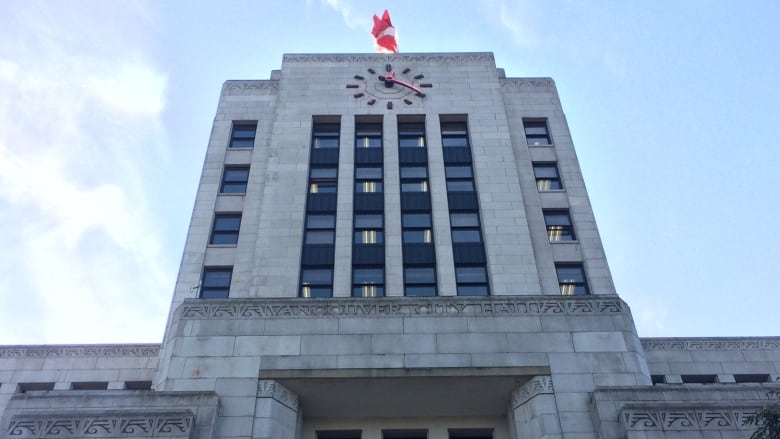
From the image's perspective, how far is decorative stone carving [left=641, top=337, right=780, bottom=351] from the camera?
1120 inches

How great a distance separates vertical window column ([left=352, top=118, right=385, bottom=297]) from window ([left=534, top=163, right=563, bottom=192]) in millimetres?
8669

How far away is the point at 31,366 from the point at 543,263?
80.0 feet

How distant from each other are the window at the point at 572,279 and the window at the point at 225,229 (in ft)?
52.5

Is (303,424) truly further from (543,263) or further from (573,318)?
(543,263)

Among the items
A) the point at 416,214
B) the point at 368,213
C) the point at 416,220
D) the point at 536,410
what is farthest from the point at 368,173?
the point at 536,410

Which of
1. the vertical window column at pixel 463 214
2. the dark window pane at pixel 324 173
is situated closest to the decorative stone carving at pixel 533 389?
the vertical window column at pixel 463 214

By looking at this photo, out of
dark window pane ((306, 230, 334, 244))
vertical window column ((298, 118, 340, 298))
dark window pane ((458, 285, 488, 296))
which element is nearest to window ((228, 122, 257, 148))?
vertical window column ((298, 118, 340, 298))

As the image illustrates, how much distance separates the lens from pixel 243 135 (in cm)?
3628

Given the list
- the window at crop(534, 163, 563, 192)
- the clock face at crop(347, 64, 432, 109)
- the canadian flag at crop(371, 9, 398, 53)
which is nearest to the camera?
the window at crop(534, 163, 563, 192)

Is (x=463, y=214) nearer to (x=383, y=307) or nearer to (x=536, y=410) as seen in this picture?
(x=383, y=307)

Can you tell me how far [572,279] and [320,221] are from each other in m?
12.6

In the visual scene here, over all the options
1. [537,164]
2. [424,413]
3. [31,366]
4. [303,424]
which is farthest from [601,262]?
[31,366]

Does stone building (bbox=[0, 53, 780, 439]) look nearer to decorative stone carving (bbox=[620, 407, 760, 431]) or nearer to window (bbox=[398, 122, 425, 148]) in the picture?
decorative stone carving (bbox=[620, 407, 760, 431])

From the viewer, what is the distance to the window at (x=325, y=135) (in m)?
35.1
